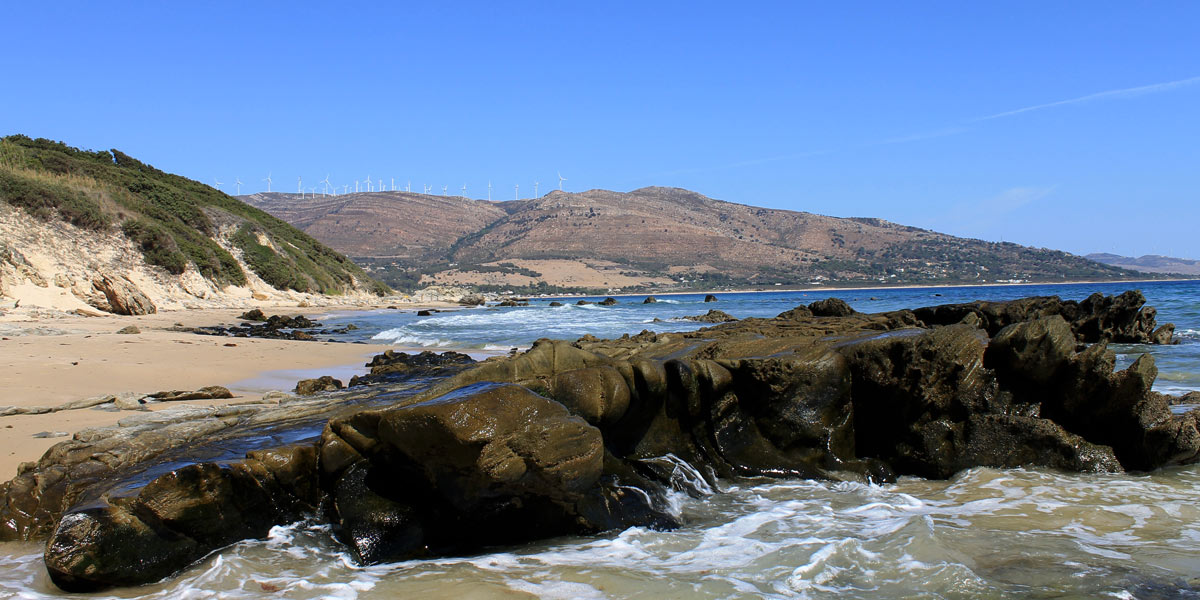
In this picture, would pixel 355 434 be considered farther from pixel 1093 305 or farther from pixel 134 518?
pixel 1093 305

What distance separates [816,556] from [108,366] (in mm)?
11493

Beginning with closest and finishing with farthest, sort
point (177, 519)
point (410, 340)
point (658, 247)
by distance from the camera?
1. point (177, 519)
2. point (410, 340)
3. point (658, 247)

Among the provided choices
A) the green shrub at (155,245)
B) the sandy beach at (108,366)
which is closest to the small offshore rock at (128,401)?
the sandy beach at (108,366)

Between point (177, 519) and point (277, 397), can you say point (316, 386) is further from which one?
point (177, 519)

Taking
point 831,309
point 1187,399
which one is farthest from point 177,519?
point 831,309

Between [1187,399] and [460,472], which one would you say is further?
[1187,399]

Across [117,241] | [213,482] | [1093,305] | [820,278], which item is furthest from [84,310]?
[820,278]

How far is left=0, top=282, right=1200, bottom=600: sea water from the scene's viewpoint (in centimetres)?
438

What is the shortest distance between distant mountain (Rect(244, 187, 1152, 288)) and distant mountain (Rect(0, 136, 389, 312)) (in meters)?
64.7

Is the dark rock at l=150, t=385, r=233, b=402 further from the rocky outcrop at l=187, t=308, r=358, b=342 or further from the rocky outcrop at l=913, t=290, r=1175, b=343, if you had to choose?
the rocky outcrop at l=913, t=290, r=1175, b=343

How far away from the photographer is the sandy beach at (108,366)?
7.61 meters

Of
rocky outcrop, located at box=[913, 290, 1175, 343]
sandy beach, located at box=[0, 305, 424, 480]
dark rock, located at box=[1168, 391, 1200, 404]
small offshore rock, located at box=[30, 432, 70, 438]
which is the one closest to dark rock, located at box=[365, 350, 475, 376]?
sandy beach, located at box=[0, 305, 424, 480]

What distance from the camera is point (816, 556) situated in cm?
498

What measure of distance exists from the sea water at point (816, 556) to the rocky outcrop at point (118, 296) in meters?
23.6
